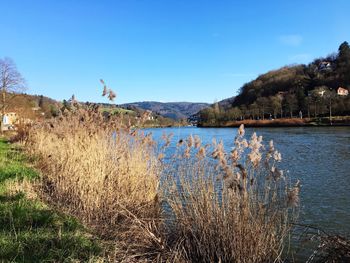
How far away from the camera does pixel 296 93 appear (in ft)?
369

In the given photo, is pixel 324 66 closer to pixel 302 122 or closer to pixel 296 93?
pixel 296 93

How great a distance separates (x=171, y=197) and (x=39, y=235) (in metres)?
2.37

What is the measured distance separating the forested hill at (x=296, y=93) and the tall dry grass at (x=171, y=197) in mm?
84656

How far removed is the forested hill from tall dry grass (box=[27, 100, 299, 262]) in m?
84.7

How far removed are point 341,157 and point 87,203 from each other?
59.9 feet

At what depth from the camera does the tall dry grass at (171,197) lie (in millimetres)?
4727

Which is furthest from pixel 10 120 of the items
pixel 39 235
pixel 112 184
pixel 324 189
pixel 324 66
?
pixel 324 66

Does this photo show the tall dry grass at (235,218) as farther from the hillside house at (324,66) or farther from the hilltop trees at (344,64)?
the hillside house at (324,66)

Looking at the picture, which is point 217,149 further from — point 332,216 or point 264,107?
point 264,107

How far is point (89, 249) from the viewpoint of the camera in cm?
459

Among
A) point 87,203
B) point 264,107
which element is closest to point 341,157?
point 87,203

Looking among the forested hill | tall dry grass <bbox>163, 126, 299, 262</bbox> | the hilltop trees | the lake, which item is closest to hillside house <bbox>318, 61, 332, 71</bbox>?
the forested hill

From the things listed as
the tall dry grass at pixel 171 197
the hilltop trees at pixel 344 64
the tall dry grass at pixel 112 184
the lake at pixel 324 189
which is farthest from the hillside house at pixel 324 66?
the tall dry grass at pixel 171 197

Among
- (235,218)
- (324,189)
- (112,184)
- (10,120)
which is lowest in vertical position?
(324,189)
